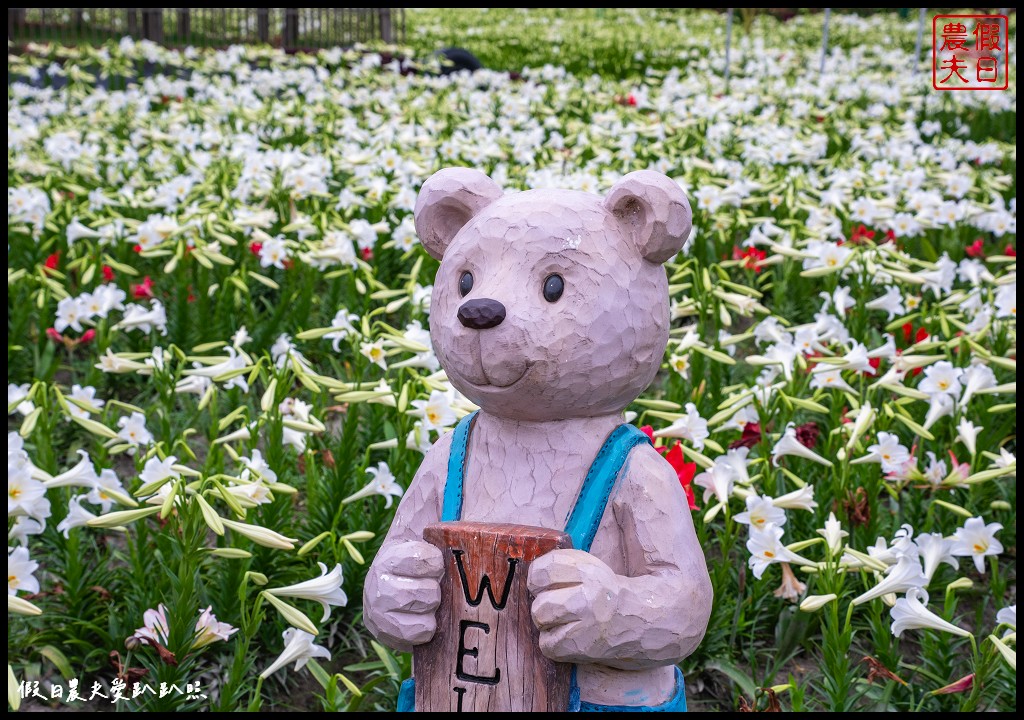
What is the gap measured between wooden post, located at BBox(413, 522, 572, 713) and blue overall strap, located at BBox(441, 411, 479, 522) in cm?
9

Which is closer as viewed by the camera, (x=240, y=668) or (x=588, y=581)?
(x=588, y=581)

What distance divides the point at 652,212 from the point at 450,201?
0.38 m

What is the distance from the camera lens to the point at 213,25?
555 inches

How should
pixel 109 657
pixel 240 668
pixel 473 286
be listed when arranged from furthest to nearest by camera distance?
pixel 109 657 < pixel 240 668 < pixel 473 286

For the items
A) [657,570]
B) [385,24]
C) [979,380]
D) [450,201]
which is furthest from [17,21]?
[657,570]

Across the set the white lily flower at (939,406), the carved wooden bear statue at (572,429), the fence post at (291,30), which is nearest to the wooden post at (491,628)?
the carved wooden bear statue at (572,429)

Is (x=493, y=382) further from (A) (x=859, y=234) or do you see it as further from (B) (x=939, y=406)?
(A) (x=859, y=234)

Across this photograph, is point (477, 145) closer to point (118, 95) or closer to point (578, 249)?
point (118, 95)

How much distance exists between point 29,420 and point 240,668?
1.04 meters

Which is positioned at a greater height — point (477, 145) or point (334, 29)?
point (334, 29)

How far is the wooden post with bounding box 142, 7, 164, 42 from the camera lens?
12.8 meters

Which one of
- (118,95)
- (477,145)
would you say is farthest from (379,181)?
(118,95)

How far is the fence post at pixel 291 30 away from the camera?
13.7 metres

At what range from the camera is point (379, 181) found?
18.2ft
